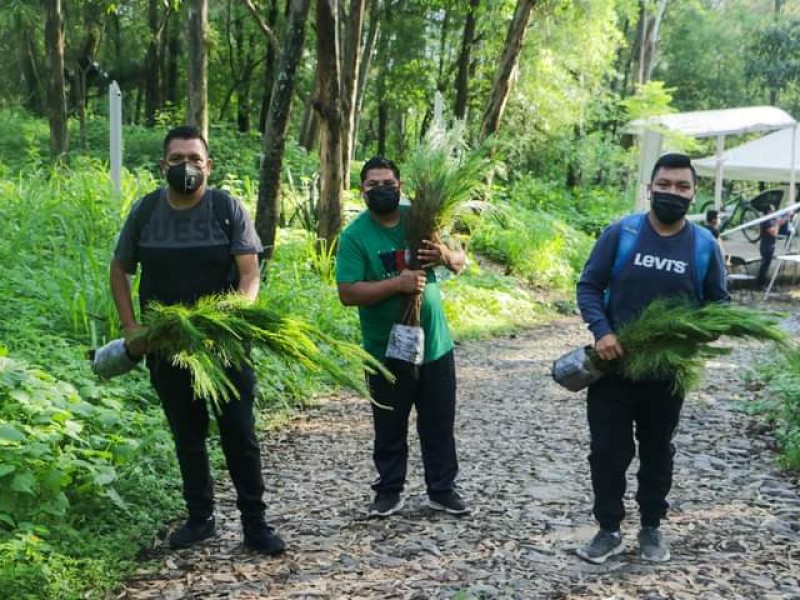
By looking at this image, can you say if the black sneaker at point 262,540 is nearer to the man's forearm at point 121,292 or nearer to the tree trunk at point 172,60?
the man's forearm at point 121,292

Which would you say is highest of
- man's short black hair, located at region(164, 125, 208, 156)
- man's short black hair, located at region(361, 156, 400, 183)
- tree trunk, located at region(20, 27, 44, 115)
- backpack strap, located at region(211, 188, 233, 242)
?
tree trunk, located at region(20, 27, 44, 115)

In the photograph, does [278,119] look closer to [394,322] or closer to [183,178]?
[394,322]

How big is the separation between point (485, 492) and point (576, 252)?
45.4ft

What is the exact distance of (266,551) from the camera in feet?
14.6

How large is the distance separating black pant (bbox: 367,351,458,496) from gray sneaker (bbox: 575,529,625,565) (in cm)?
90

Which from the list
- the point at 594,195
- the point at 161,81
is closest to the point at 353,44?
the point at 594,195

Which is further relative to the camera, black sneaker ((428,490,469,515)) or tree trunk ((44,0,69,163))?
tree trunk ((44,0,69,163))

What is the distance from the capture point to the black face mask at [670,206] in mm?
4188

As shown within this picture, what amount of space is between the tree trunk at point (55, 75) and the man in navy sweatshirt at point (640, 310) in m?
13.3

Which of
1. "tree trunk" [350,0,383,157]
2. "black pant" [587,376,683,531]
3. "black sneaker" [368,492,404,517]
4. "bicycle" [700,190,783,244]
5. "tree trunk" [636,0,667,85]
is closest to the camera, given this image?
"black pant" [587,376,683,531]

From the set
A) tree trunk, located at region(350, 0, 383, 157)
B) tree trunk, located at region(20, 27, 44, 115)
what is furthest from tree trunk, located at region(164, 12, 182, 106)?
tree trunk, located at region(350, 0, 383, 157)

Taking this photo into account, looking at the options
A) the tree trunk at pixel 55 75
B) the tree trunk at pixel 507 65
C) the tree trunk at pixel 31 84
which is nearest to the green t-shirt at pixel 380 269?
the tree trunk at pixel 507 65

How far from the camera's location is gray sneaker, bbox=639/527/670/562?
4477 mm

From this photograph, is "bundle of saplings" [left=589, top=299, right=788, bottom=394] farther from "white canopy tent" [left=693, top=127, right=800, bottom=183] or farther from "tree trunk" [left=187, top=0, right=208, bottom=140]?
"white canopy tent" [left=693, top=127, right=800, bottom=183]
